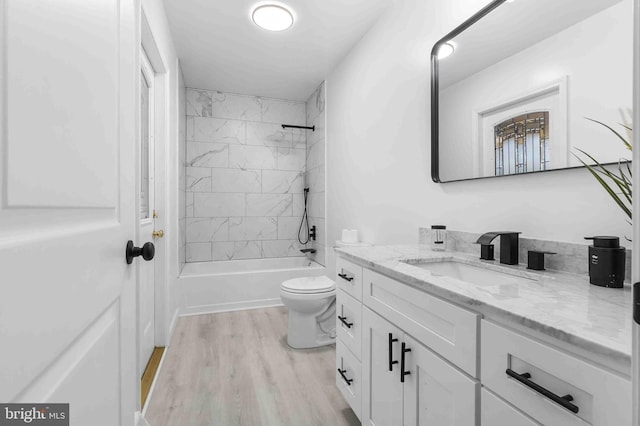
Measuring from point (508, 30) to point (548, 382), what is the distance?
1.42 metres

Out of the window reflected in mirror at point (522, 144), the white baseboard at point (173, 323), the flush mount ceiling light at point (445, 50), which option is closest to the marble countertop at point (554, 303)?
the window reflected in mirror at point (522, 144)

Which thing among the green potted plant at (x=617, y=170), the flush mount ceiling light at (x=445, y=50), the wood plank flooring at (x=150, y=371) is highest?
the flush mount ceiling light at (x=445, y=50)

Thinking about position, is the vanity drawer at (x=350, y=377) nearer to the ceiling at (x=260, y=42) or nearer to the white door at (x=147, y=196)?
the white door at (x=147, y=196)

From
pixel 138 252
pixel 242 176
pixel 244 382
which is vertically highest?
pixel 242 176

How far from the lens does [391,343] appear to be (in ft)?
3.71

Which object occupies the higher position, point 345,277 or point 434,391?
point 345,277

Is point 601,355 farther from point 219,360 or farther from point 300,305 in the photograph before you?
point 219,360

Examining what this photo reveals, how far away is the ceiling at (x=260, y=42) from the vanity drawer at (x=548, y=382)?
2356 mm

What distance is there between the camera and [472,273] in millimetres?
1321

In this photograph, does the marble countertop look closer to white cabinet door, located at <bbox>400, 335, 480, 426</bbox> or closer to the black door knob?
white cabinet door, located at <bbox>400, 335, 480, 426</bbox>

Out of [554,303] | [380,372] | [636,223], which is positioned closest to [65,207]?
[636,223]

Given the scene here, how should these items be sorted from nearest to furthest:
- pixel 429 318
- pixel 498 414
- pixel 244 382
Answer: pixel 498 414 → pixel 429 318 → pixel 244 382

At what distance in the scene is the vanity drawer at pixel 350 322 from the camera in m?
1.45

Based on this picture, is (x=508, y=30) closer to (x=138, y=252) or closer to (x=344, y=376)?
(x=138, y=252)
